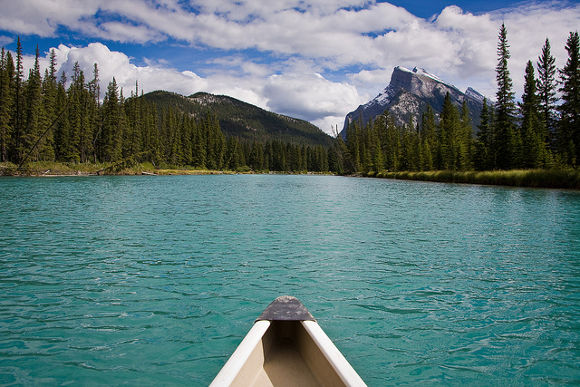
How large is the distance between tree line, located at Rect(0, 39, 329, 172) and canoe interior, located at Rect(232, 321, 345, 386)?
231ft

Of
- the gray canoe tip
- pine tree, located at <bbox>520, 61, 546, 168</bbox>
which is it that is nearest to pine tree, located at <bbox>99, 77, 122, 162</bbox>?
pine tree, located at <bbox>520, 61, 546, 168</bbox>

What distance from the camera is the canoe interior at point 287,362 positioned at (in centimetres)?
366

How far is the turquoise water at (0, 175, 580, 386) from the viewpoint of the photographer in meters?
4.93

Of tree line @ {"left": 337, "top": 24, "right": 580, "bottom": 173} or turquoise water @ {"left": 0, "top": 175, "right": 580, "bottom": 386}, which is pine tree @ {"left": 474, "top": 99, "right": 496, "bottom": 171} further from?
turquoise water @ {"left": 0, "top": 175, "right": 580, "bottom": 386}

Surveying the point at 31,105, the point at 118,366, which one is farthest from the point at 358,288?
the point at 31,105

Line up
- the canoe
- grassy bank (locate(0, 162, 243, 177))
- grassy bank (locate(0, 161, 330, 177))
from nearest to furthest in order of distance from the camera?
the canoe → grassy bank (locate(0, 162, 243, 177)) → grassy bank (locate(0, 161, 330, 177))

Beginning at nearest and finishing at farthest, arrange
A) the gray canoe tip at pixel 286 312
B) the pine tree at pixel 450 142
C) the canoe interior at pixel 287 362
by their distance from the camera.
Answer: the canoe interior at pixel 287 362 → the gray canoe tip at pixel 286 312 → the pine tree at pixel 450 142

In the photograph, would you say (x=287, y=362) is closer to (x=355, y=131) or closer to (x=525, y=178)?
(x=525, y=178)

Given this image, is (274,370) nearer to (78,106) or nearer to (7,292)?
(7,292)

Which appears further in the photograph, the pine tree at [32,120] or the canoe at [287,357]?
the pine tree at [32,120]

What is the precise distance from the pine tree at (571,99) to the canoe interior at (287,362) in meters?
56.9

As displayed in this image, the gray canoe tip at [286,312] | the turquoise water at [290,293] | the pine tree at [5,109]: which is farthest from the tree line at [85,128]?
the gray canoe tip at [286,312]

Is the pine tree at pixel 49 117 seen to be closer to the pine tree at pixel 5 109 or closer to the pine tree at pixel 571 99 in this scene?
the pine tree at pixel 5 109

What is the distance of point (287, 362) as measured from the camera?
423 centimetres
